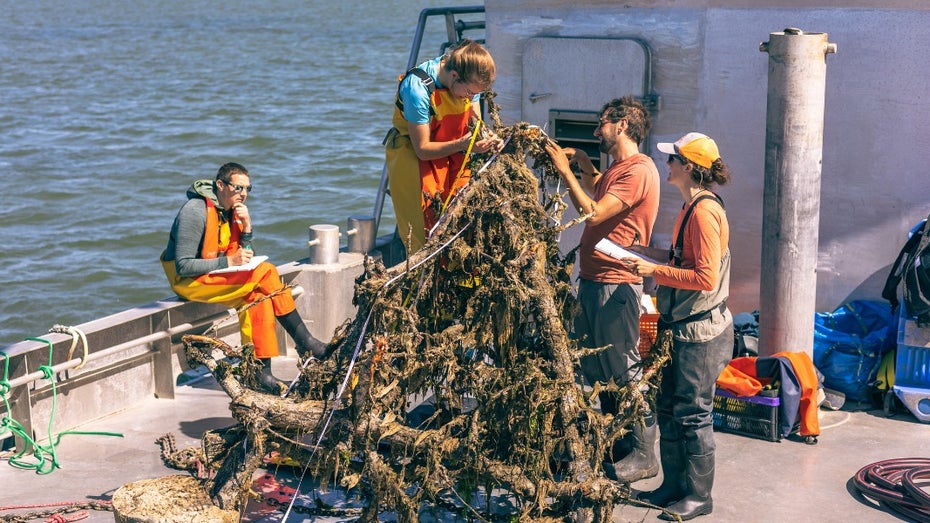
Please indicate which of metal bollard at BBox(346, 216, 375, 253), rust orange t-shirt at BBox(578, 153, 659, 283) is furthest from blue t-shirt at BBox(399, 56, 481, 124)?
metal bollard at BBox(346, 216, 375, 253)

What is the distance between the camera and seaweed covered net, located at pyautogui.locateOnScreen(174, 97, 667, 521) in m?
5.59

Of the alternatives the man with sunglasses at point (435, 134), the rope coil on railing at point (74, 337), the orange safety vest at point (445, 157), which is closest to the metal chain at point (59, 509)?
Answer: the rope coil on railing at point (74, 337)

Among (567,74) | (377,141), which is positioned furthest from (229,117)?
(567,74)

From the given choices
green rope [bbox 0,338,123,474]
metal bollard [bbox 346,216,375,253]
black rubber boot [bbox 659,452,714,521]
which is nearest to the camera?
black rubber boot [bbox 659,452,714,521]

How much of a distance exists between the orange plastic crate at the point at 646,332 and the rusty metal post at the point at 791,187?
0.74 m

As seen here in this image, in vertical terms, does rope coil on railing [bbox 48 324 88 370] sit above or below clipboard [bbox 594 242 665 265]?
below

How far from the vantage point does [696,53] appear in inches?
329

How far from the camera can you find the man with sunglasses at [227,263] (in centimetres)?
760

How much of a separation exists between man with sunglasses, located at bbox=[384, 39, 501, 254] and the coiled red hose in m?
2.76

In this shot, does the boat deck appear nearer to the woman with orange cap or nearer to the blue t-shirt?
the woman with orange cap

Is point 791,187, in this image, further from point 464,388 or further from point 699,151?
point 464,388

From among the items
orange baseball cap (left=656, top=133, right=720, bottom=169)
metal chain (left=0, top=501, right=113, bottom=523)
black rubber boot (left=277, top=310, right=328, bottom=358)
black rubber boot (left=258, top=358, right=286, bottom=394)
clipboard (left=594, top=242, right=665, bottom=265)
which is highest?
orange baseball cap (left=656, top=133, right=720, bottom=169)

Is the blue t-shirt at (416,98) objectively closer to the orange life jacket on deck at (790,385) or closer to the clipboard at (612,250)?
the clipboard at (612,250)

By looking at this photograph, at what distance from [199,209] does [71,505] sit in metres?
2.14
